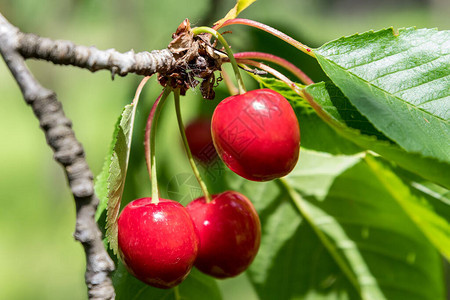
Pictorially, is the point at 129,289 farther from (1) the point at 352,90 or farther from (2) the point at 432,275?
(2) the point at 432,275

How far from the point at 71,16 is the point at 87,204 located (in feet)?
9.60

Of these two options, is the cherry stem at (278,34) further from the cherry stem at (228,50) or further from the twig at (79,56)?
the twig at (79,56)

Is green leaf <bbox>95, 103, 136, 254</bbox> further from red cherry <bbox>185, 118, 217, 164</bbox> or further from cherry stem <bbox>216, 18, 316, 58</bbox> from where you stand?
red cherry <bbox>185, 118, 217, 164</bbox>

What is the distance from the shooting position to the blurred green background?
168 cm

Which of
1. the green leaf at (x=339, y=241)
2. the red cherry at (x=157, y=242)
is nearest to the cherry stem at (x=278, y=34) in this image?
the red cherry at (x=157, y=242)

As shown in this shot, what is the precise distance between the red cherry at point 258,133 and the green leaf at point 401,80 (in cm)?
12

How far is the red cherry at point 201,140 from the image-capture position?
1.41 metres

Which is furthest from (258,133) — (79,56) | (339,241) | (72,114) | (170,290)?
(72,114)

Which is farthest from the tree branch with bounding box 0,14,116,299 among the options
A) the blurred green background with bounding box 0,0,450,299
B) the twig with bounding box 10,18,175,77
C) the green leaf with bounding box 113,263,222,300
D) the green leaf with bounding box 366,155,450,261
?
the green leaf with bounding box 366,155,450,261

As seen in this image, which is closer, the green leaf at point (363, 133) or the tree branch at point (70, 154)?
the tree branch at point (70, 154)

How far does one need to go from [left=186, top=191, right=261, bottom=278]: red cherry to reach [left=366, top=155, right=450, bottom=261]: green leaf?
415mm

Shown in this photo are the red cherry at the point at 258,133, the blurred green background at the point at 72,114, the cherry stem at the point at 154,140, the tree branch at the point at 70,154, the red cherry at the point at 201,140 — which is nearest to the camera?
the tree branch at the point at 70,154

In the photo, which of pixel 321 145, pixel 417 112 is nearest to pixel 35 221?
pixel 321 145

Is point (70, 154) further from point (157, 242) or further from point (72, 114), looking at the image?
point (72, 114)
